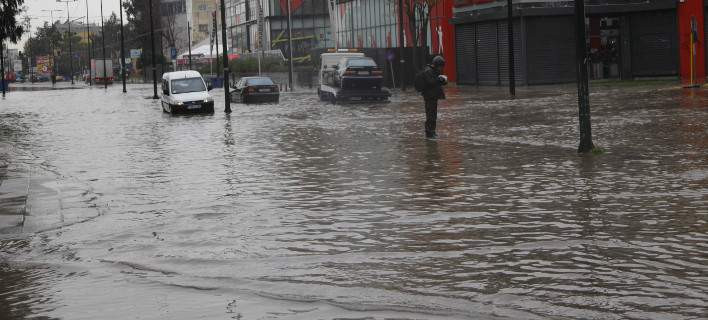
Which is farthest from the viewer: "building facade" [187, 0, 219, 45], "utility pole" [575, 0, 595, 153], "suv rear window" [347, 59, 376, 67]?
"building facade" [187, 0, 219, 45]

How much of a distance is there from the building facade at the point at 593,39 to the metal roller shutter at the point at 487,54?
0.06 meters

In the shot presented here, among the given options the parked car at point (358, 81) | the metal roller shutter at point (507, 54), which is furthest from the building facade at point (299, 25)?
the parked car at point (358, 81)

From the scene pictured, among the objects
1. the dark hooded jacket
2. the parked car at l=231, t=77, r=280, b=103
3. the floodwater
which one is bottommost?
the floodwater

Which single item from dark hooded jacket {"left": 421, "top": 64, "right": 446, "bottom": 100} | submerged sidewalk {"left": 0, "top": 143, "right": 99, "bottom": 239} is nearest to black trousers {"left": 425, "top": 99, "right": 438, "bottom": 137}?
dark hooded jacket {"left": 421, "top": 64, "right": 446, "bottom": 100}

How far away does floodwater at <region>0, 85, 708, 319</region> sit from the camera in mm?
7633

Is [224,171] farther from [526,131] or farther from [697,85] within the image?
[697,85]

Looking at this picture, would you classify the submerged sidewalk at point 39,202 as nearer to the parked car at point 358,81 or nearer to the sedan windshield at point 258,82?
the parked car at point 358,81

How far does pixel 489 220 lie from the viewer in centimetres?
1130

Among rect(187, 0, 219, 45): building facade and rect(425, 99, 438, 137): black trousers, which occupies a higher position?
rect(187, 0, 219, 45): building facade

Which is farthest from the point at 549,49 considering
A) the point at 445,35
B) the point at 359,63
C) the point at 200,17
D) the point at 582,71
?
the point at 200,17

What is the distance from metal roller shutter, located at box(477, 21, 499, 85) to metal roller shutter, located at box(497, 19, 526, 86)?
0.50m

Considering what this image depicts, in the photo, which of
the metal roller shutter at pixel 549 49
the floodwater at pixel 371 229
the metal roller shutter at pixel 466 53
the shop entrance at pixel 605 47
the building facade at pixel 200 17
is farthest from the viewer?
the building facade at pixel 200 17

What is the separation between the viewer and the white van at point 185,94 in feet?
134

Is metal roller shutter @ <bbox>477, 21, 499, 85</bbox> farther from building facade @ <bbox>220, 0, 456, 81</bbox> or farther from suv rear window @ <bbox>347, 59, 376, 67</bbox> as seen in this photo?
suv rear window @ <bbox>347, 59, 376, 67</bbox>
